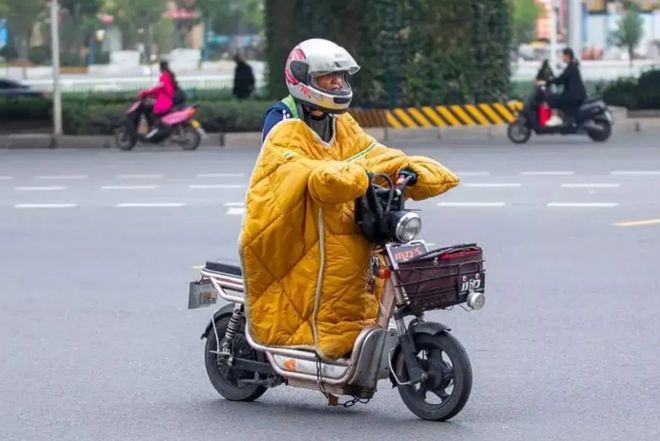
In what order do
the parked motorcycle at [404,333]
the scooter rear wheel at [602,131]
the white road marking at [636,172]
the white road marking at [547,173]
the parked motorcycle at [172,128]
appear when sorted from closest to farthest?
the parked motorcycle at [404,333], the white road marking at [636,172], the white road marking at [547,173], the scooter rear wheel at [602,131], the parked motorcycle at [172,128]

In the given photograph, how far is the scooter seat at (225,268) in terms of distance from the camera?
7758 mm

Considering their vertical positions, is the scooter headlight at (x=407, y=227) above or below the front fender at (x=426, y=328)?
above

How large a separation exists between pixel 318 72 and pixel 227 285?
3.75 ft

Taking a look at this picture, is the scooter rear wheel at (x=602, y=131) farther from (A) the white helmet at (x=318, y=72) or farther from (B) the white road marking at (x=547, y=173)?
(A) the white helmet at (x=318, y=72)

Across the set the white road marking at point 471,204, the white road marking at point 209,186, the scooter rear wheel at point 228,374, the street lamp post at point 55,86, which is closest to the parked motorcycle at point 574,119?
the white road marking at point 209,186

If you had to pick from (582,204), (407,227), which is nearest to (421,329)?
(407,227)

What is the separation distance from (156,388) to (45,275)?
4.65 metres

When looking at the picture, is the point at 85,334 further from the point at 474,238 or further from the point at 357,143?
the point at 474,238

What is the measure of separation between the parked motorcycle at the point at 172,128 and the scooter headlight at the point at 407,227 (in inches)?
833

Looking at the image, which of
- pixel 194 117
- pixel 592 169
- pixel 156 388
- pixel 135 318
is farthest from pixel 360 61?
pixel 156 388

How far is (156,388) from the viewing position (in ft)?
27.3

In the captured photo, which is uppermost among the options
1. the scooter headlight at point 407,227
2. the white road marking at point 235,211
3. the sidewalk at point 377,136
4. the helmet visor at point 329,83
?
the helmet visor at point 329,83

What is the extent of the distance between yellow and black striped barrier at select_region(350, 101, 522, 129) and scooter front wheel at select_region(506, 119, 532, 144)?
2742 millimetres

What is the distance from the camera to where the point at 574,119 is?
27.2m
